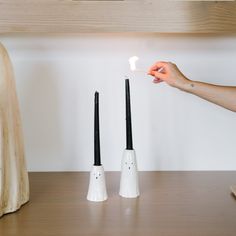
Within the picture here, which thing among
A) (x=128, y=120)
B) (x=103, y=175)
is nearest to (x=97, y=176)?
(x=103, y=175)

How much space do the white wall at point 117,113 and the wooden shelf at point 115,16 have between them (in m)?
0.22

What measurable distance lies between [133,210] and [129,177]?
0.09 m

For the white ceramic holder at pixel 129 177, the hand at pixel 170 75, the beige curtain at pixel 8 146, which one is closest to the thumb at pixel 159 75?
the hand at pixel 170 75

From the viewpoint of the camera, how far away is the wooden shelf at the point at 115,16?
2.16ft

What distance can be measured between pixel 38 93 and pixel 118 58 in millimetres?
249

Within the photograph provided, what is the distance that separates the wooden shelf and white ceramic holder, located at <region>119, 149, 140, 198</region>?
281 mm

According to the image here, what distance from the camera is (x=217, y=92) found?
667mm

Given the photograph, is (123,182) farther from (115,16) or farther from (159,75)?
(115,16)

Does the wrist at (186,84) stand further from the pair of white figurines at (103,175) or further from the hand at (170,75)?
the pair of white figurines at (103,175)

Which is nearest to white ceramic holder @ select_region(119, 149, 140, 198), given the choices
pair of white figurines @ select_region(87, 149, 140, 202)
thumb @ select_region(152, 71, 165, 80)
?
pair of white figurines @ select_region(87, 149, 140, 202)

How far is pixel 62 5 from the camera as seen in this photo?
2.15 ft

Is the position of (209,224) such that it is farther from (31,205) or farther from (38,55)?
(38,55)

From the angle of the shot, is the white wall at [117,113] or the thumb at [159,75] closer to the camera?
the thumb at [159,75]

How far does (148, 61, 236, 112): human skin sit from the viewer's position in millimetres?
663
